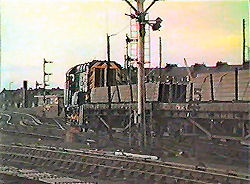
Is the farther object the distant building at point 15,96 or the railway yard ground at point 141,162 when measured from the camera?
the railway yard ground at point 141,162

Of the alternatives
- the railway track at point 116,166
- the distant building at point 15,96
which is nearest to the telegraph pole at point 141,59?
the railway track at point 116,166

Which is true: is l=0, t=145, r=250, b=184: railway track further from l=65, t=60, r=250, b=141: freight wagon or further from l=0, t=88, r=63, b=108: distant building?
l=65, t=60, r=250, b=141: freight wagon

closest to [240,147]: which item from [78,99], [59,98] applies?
[78,99]

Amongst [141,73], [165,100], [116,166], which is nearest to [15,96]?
[141,73]

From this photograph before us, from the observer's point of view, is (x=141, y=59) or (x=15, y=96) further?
(x=15, y=96)

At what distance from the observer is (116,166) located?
8.49m

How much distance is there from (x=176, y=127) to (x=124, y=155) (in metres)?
2.86

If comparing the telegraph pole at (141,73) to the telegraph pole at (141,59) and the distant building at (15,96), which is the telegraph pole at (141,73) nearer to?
the telegraph pole at (141,59)

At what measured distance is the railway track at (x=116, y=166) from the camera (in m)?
6.78

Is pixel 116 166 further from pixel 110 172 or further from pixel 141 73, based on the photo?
pixel 141 73

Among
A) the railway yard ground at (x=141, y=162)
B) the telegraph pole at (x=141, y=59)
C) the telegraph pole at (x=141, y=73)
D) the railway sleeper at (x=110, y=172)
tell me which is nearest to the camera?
the railway yard ground at (x=141, y=162)

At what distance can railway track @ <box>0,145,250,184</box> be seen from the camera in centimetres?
678

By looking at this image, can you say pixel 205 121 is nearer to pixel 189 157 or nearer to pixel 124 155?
pixel 189 157

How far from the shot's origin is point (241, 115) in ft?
30.2
